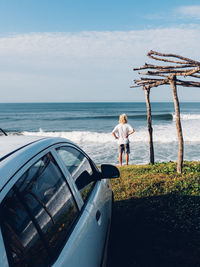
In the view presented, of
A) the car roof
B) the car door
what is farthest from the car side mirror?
the car roof

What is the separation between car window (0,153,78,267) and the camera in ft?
4.07

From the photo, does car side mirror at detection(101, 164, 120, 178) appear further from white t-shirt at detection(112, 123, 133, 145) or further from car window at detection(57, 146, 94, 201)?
white t-shirt at detection(112, 123, 133, 145)

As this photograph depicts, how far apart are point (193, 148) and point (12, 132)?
20976 millimetres

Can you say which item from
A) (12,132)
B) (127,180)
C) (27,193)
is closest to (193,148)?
(127,180)

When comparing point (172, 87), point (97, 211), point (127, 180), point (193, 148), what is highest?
point (172, 87)

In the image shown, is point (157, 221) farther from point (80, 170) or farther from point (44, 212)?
point (44, 212)

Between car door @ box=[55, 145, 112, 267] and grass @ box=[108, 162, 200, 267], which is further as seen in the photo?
grass @ box=[108, 162, 200, 267]

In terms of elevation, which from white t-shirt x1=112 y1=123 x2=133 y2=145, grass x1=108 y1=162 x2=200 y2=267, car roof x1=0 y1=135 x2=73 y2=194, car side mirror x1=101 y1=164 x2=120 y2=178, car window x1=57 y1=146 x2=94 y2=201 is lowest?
grass x1=108 y1=162 x2=200 y2=267

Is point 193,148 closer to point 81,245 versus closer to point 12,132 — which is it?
point 81,245

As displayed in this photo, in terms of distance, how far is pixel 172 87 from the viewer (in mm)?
6723

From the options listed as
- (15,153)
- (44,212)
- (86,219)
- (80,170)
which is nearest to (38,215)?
(44,212)

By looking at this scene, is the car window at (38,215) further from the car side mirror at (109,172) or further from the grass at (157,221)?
the grass at (157,221)

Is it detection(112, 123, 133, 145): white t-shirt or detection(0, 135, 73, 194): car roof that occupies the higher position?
detection(0, 135, 73, 194): car roof

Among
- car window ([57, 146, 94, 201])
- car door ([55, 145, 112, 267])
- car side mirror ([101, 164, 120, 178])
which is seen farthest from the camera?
car side mirror ([101, 164, 120, 178])
